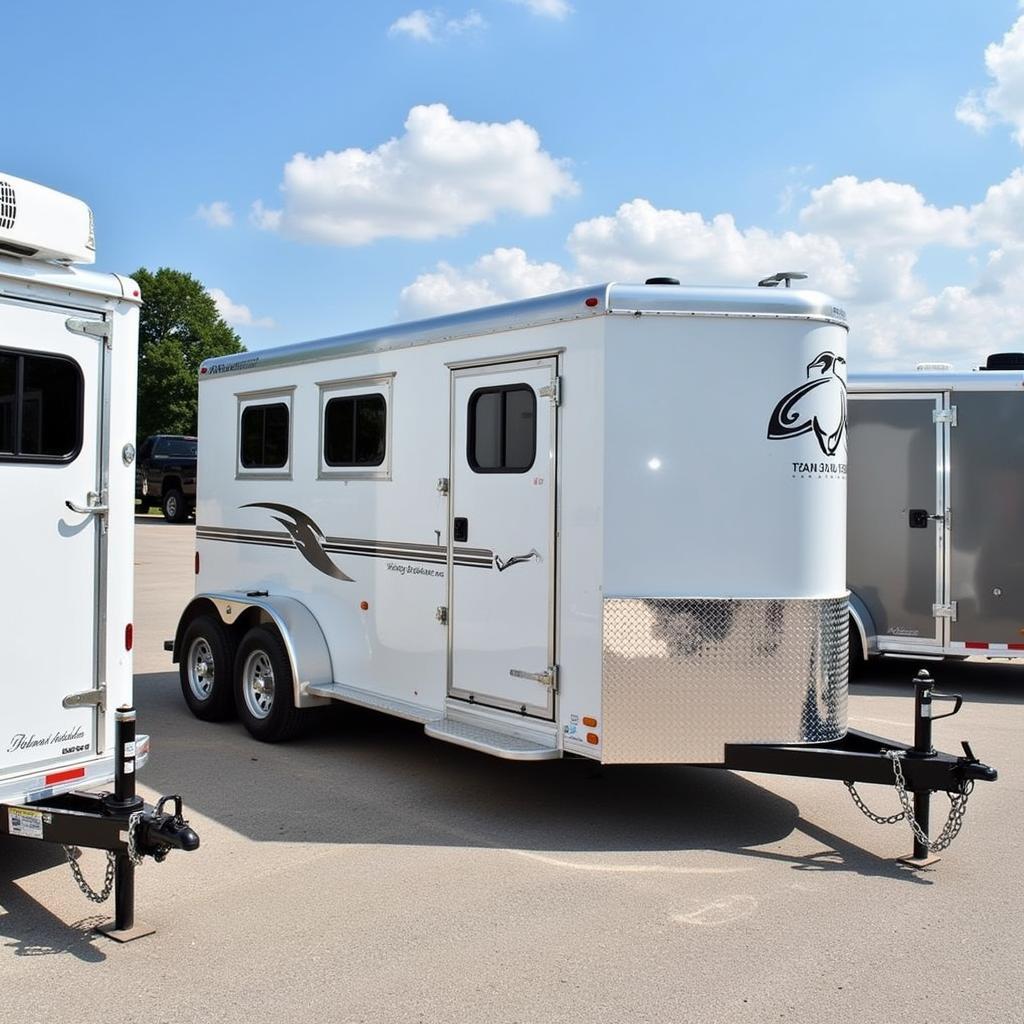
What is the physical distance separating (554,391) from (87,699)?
2663mm

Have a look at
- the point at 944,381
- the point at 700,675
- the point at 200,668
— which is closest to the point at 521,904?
the point at 700,675

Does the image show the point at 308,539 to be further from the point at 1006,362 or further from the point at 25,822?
the point at 1006,362

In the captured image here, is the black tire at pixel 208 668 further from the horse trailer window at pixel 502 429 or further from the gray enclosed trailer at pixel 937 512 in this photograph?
the gray enclosed trailer at pixel 937 512

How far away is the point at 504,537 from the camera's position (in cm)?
583

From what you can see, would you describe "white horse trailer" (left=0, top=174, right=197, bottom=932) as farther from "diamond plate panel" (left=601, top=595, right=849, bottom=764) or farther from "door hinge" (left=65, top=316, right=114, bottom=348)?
"diamond plate panel" (left=601, top=595, right=849, bottom=764)

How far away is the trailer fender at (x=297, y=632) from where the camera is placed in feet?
22.9

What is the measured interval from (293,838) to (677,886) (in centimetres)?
192

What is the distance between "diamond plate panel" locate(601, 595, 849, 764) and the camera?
524 centimetres

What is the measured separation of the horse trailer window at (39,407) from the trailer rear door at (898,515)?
6860 millimetres

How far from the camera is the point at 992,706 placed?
8.91m

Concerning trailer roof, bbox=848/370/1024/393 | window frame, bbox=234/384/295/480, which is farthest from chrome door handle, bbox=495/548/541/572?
trailer roof, bbox=848/370/1024/393

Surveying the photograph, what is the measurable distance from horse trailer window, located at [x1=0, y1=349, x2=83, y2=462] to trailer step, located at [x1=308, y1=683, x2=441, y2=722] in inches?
99.9

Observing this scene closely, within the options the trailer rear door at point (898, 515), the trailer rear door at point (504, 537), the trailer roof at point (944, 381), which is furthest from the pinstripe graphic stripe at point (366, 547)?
the trailer roof at point (944, 381)

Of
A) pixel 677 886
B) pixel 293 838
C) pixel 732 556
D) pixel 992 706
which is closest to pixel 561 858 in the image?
pixel 677 886
